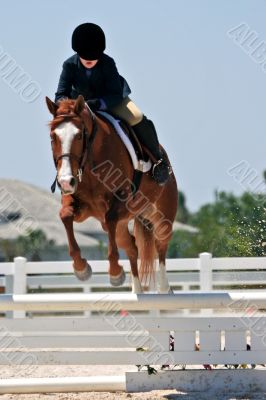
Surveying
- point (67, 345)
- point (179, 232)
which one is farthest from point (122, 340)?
point (179, 232)

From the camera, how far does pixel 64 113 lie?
675 centimetres

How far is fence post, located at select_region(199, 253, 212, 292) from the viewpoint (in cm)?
1229

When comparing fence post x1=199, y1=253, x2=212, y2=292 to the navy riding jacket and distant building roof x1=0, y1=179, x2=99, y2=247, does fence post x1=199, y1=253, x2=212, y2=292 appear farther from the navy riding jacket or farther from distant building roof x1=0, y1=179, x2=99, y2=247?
distant building roof x1=0, y1=179, x2=99, y2=247

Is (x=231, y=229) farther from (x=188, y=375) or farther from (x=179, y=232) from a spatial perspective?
(x=179, y=232)

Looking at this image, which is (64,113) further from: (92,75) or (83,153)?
(92,75)

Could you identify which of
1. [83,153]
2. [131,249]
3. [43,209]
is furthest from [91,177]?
[43,209]

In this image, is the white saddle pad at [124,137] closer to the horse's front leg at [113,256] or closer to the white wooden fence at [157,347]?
the horse's front leg at [113,256]

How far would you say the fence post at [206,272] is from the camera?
12.3 meters

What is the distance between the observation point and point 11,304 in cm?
667

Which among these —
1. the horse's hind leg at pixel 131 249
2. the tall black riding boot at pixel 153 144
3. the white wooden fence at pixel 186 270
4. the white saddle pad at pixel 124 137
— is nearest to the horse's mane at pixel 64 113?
the white saddle pad at pixel 124 137

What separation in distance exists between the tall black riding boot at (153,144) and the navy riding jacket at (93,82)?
0.46 metres

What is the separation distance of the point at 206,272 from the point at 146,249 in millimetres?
3929

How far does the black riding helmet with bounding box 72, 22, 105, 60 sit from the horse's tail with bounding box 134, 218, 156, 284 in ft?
6.02

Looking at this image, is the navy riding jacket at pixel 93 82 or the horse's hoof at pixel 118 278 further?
the navy riding jacket at pixel 93 82
